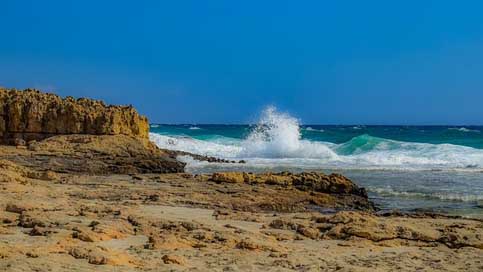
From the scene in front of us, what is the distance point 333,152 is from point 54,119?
56.8ft

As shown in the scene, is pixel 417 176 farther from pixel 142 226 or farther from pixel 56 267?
pixel 56 267

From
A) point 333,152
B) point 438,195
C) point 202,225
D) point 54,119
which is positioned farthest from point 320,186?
point 333,152

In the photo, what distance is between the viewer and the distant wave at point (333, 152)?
25.8m

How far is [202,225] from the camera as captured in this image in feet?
26.7

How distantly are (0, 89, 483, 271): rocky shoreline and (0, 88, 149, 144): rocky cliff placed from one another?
2.15 metres

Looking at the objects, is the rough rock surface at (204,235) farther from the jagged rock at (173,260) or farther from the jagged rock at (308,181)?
the jagged rock at (308,181)

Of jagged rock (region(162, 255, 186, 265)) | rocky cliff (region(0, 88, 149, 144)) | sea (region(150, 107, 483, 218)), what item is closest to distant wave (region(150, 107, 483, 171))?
sea (region(150, 107, 483, 218))

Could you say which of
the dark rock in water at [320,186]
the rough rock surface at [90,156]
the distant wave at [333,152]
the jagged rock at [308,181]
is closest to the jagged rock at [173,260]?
the dark rock in water at [320,186]

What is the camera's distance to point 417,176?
61.9 feet

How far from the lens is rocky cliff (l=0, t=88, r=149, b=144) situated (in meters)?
18.1

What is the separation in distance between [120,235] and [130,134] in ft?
38.5

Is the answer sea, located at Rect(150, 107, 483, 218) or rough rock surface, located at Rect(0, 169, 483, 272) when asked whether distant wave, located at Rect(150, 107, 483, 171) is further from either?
rough rock surface, located at Rect(0, 169, 483, 272)

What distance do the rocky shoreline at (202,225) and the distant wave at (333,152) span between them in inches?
433

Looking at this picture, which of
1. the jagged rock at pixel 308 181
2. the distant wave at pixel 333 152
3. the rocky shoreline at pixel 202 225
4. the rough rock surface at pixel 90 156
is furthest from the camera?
the distant wave at pixel 333 152
